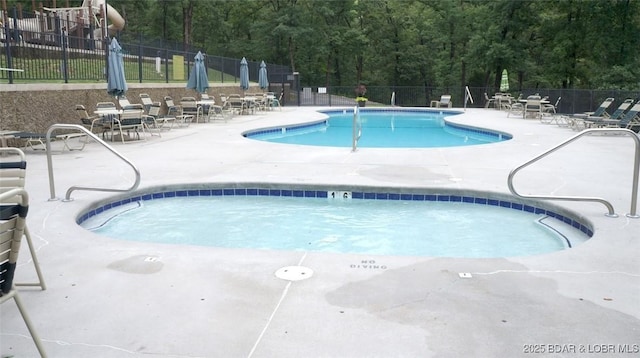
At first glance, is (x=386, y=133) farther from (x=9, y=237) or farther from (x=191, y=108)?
(x=9, y=237)

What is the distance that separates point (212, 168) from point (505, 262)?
5531 millimetres

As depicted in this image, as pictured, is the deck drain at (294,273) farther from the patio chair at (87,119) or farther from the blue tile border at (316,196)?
the patio chair at (87,119)

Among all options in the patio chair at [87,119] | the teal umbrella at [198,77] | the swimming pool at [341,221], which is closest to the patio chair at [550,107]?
the teal umbrella at [198,77]

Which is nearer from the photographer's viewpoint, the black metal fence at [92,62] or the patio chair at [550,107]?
the black metal fence at [92,62]

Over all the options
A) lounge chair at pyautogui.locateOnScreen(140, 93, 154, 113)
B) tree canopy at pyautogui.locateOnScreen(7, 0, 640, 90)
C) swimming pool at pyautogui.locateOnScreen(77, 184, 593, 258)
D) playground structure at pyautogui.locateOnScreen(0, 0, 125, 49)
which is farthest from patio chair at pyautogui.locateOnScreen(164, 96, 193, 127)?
tree canopy at pyautogui.locateOnScreen(7, 0, 640, 90)

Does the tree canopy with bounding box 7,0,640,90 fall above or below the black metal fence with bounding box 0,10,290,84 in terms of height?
above

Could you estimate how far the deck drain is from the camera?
146 inches

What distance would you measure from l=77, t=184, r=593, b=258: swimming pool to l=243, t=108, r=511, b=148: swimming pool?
6.09 metres

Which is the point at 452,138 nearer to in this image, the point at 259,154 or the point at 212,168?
the point at 259,154

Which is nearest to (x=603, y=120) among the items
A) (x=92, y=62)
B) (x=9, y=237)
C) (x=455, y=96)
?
(x=9, y=237)

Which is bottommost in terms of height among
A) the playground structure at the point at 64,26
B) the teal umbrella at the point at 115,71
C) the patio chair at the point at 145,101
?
the patio chair at the point at 145,101

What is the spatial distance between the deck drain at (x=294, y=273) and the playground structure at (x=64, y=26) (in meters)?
9.55

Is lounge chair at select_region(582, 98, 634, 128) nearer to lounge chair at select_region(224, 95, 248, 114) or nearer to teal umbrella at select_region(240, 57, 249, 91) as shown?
lounge chair at select_region(224, 95, 248, 114)

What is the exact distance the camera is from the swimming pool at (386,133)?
→ 14.6 metres
